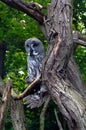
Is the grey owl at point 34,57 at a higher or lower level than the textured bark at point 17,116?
higher

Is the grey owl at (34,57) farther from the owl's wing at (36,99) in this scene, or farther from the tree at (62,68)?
the tree at (62,68)

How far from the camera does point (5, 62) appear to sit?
37.3 feet

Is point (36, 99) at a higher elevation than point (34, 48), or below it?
below

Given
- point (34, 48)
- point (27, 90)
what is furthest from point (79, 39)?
point (27, 90)

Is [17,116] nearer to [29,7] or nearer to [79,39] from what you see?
[79,39]

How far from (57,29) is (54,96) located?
662 mm

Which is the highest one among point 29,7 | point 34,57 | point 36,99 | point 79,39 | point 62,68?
point 29,7

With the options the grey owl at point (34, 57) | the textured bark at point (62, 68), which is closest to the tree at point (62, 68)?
the textured bark at point (62, 68)

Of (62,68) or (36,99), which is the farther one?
(36,99)

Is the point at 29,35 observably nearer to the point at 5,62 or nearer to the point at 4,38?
the point at 4,38

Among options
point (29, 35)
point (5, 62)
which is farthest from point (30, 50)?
point (5, 62)

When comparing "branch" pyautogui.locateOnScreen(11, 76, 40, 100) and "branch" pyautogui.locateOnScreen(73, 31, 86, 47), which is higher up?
"branch" pyautogui.locateOnScreen(73, 31, 86, 47)

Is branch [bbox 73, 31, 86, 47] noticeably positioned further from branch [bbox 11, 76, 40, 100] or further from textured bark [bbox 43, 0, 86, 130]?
branch [bbox 11, 76, 40, 100]

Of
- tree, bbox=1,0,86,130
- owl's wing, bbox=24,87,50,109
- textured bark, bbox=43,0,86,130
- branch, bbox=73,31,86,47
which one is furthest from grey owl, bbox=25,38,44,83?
textured bark, bbox=43,0,86,130
